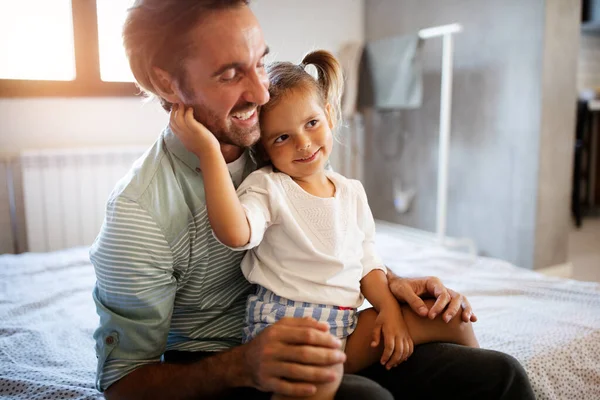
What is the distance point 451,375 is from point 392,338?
0.40 feet

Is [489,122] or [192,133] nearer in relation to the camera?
[192,133]

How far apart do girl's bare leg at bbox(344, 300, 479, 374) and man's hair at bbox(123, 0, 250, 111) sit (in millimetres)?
517

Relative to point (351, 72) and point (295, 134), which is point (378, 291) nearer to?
point (295, 134)

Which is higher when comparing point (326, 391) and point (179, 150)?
point (179, 150)

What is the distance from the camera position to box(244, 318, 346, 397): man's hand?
70cm

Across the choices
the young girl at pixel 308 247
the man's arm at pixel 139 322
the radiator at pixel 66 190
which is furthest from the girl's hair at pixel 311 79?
the radiator at pixel 66 190

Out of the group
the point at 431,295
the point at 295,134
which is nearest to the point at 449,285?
the point at 431,295

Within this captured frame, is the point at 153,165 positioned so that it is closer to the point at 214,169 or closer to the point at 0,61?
the point at 214,169


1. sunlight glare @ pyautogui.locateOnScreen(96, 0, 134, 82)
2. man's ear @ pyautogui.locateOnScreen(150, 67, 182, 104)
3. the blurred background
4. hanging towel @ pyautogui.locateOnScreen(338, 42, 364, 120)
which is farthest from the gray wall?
man's ear @ pyautogui.locateOnScreen(150, 67, 182, 104)

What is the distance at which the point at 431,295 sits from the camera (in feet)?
3.18

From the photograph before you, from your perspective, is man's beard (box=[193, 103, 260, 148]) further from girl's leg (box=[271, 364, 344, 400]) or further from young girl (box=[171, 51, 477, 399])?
girl's leg (box=[271, 364, 344, 400])

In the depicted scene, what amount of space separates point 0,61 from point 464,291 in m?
2.41

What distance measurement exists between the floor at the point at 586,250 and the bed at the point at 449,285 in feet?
5.26

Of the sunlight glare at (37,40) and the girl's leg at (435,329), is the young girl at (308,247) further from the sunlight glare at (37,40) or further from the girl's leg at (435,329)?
the sunlight glare at (37,40)
